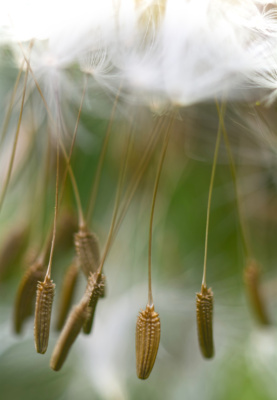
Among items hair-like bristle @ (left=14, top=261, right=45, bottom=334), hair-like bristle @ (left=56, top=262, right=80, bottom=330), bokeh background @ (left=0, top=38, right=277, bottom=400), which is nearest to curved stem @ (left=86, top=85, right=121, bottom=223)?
bokeh background @ (left=0, top=38, right=277, bottom=400)

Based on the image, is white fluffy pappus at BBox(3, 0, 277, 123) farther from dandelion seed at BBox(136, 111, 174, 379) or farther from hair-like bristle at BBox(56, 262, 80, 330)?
hair-like bristle at BBox(56, 262, 80, 330)

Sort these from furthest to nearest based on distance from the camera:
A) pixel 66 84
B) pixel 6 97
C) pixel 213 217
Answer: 1. pixel 213 217
2. pixel 6 97
3. pixel 66 84

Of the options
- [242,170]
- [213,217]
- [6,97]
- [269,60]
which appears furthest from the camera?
[213,217]

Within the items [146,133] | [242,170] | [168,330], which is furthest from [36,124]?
[168,330]

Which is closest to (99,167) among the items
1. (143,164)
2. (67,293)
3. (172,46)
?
(143,164)

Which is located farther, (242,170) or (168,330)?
(168,330)

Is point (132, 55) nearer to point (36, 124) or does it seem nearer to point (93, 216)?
point (36, 124)
